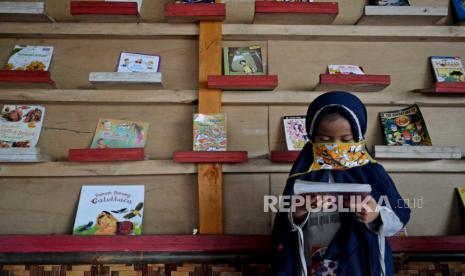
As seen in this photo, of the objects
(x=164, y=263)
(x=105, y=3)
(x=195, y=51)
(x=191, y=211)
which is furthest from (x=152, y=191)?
(x=105, y=3)

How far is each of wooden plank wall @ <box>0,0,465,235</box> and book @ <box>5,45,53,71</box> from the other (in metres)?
0.04

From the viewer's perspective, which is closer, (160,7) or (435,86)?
(435,86)

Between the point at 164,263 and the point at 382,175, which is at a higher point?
the point at 382,175

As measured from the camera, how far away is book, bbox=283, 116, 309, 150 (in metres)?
1.70

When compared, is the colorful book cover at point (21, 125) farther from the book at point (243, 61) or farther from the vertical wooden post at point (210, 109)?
the book at point (243, 61)

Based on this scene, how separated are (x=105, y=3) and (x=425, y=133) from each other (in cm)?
163

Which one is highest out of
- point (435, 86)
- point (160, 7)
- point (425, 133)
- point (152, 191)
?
point (160, 7)

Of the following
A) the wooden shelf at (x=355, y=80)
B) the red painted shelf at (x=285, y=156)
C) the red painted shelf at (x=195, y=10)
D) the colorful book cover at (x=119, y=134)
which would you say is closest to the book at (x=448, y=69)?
the wooden shelf at (x=355, y=80)

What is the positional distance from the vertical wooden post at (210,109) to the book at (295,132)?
34 centimetres

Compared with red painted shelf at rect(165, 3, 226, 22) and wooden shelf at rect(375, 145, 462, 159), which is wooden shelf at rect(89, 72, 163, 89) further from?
wooden shelf at rect(375, 145, 462, 159)

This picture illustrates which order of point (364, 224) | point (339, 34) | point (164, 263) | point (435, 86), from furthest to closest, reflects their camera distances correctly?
point (339, 34)
point (435, 86)
point (164, 263)
point (364, 224)

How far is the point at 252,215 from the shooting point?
1684 millimetres

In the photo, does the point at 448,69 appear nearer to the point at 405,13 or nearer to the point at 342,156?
the point at 405,13

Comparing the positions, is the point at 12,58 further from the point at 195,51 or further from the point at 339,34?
the point at 339,34
